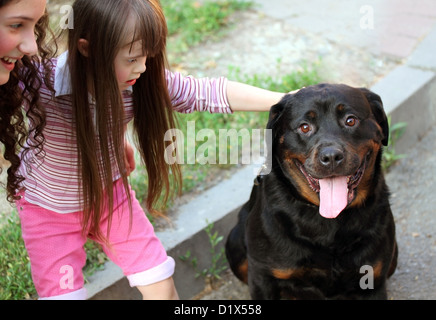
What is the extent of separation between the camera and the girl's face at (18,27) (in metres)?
2.11

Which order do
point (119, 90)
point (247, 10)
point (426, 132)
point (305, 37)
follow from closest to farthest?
point (119, 90) → point (426, 132) → point (305, 37) → point (247, 10)

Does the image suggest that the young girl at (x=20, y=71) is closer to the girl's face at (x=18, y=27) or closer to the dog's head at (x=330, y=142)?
the girl's face at (x=18, y=27)

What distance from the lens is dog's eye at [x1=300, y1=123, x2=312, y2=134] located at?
2785 millimetres

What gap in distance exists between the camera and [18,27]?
2.18m

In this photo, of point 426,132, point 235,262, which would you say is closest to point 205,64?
point 426,132

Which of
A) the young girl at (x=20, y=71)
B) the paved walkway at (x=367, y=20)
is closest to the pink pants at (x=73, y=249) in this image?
the young girl at (x=20, y=71)

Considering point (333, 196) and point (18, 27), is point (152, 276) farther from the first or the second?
point (18, 27)

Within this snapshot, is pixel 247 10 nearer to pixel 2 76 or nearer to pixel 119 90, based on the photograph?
pixel 119 90

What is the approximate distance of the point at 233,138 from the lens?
429 cm

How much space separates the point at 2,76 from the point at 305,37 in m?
3.51

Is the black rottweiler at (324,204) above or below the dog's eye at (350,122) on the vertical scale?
below

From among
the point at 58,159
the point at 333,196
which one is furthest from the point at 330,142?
the point at 58,159

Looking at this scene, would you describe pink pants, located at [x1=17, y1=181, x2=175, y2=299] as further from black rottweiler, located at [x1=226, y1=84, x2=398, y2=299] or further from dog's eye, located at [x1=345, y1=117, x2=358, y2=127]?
dog's eye, located at [x1=345, y1=117, x2=358, y2=127]

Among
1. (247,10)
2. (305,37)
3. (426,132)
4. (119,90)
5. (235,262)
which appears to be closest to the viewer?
(119,90)
